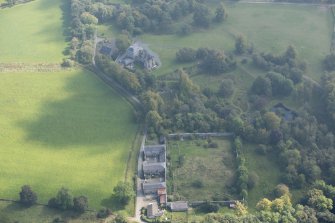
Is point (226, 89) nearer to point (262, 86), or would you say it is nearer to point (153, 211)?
point (262, 86)

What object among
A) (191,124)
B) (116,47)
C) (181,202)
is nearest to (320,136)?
(191,124)

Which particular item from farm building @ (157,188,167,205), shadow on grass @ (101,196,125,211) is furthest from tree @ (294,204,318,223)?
shadow on grass @ (101,196,125,211)

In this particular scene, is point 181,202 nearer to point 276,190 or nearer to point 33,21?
point 276,190

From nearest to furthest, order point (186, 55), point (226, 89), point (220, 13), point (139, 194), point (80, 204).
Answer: point (80, 204) → point (139, 194) → point (226, 89) → point (186, 55) → point (220, 13)

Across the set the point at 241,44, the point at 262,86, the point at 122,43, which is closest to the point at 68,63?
the point at 122,43

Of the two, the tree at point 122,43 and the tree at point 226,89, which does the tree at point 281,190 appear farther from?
the tree at point 122,43

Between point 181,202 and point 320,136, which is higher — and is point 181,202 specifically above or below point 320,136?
below
